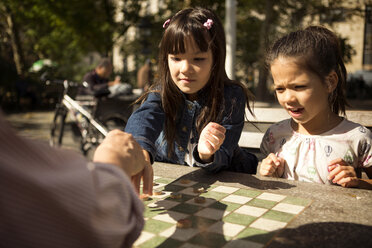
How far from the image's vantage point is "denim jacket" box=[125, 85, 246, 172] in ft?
6.01

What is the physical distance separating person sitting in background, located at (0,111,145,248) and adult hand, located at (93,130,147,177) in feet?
0.36

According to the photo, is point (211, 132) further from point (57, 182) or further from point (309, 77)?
point (57, 182)

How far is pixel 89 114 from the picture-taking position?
6215mm

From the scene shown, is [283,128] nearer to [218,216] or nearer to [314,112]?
[314,112]

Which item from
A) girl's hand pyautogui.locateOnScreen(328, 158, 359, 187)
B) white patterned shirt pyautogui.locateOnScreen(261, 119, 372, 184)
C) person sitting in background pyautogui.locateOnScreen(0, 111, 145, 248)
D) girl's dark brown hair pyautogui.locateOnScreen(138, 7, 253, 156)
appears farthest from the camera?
girl's dark brown hair pyautogui.locateOnScreen(138, 7, 253, 156)

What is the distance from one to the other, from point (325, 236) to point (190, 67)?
4.09 ft

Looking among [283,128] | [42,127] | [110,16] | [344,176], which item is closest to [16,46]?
[110,16]

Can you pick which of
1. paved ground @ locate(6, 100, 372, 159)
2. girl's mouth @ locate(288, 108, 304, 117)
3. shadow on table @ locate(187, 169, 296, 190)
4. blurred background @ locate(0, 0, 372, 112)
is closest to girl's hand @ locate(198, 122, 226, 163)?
shadow on table @ locate(187, 169, 296, 190)

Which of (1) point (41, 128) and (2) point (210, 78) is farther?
(1) point (41, 128)

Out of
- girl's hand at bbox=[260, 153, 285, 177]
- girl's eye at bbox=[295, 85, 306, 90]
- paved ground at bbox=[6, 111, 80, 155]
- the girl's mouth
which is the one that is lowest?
paved ground at bbox=[6, 111, 80, 155]

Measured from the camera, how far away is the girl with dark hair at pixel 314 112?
189 centimetres

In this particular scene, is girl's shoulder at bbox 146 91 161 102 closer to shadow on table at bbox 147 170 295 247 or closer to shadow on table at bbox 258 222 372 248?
shadow on table at bbox 147 170 295 247

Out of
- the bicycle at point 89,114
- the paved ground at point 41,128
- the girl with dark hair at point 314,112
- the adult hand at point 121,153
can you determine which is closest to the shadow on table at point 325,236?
the adult hand at point 121,153

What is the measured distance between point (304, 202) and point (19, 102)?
1653 centimetres
